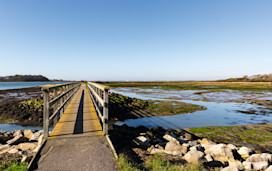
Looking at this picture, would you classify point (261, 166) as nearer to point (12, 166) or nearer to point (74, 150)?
point (74, 150)

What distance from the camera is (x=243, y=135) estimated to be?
969cm

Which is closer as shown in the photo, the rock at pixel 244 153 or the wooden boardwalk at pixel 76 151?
the wooden boardwalk at pixel 76 151

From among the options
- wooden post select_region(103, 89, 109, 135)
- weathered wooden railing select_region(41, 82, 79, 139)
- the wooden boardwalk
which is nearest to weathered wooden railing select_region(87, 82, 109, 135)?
wooden post select_region(103, 89, 109, 135)

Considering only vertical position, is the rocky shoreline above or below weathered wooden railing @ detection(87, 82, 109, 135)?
below

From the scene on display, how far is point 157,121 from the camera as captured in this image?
1308cm

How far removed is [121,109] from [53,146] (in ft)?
39.3

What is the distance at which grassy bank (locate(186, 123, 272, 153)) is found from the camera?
8367 mm

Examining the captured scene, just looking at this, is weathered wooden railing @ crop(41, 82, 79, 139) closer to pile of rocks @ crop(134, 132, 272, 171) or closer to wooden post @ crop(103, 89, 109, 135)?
wooden post @ crop(103, 89, 109, 135)

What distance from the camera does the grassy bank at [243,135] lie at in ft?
27.5

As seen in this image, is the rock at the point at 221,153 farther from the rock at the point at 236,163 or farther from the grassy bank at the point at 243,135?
the grassy bank at the point at 243,135

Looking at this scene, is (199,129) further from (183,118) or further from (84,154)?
(84,154)

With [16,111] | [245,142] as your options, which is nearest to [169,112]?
[245,142]

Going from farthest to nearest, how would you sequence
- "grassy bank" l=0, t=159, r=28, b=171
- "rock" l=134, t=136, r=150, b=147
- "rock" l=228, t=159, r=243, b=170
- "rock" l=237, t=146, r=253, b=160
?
"rock" l=134, t=136, r=150, b=147, "rock" l=237, t=146, r=253, b=160, "rock" l=228, t=159, r=243, b=170, "grassy bank" l=0, t=159, r=28, b=171

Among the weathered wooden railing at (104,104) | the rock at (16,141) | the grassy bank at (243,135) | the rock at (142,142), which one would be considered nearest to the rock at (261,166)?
the grassy bank at (243,135)
